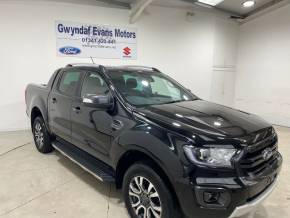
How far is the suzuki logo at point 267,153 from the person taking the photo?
7.01 feet

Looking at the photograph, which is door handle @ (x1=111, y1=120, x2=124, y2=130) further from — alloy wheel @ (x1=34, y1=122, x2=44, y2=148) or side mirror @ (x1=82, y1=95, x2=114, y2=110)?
alloy wheel @ (x1=34, y1=122, x2=44, y2=148)

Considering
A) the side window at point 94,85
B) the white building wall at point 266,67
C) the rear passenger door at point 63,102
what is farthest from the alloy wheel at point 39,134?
the white building wall at point 266,67

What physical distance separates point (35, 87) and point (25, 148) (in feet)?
3.69

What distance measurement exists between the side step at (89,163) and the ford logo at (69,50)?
309cm

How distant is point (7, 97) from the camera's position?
5.82m

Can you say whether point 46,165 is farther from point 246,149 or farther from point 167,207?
point 246,149

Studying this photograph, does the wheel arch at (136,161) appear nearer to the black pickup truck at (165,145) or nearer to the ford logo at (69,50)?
the black pickup truck at (165,145)

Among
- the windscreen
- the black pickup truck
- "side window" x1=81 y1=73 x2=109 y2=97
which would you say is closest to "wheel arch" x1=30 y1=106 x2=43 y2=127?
the black pickup truck

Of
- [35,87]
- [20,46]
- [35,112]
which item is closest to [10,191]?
[35,112]

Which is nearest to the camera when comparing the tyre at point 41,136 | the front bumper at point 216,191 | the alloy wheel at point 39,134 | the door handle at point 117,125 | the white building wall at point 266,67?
the front bumper at point 216,191

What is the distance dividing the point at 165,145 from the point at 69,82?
2122 mm

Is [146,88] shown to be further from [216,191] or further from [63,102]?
[216,191]

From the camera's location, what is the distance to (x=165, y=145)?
6.59 feet

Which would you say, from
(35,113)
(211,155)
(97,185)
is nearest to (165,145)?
(211,155)
